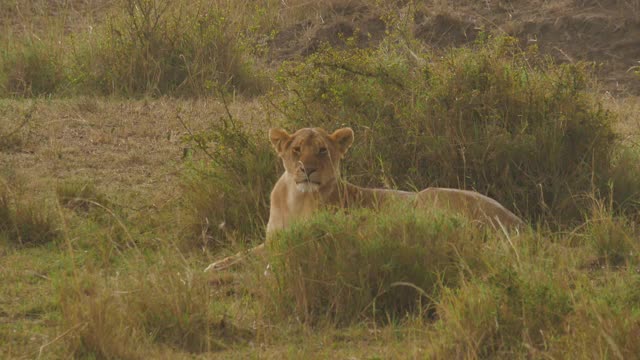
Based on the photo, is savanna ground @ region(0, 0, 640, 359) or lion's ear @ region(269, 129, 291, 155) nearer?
savanna ground @ region(0, 0, 640, 359)

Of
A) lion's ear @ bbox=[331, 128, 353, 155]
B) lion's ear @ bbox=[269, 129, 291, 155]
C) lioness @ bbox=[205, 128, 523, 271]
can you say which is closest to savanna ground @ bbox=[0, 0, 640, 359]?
lioness @ bbox=[205, 128, 523, 271]

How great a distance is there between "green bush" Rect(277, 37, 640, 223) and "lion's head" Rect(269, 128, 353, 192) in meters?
0.59

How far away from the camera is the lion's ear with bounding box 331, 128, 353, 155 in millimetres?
5772

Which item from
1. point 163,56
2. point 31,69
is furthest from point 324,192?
point 31,69

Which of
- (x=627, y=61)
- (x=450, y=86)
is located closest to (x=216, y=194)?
(x=450, y=86)

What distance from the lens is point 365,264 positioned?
4727mm

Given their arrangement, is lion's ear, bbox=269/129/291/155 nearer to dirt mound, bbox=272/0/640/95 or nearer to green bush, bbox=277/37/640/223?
green bush, bbox=277/37/640/223

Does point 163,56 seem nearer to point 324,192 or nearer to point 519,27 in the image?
point 519,27

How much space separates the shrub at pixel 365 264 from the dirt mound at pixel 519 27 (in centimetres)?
637

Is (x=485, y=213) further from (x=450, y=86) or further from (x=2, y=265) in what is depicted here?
(x=2, y=265)

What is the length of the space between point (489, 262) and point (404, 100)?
2165 mm

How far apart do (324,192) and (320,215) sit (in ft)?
2.27

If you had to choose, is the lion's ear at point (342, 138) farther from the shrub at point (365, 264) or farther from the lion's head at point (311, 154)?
the shrub at point (365, 264)

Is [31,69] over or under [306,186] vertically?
under
